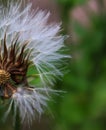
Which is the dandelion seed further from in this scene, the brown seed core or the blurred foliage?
the blurred foliage

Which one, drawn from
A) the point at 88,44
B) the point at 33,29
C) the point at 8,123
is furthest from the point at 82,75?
the point at 33,29

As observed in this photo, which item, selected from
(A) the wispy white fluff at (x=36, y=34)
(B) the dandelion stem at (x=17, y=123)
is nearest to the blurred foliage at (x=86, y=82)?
(A) the wispy white fluff at (x=36, y=34)

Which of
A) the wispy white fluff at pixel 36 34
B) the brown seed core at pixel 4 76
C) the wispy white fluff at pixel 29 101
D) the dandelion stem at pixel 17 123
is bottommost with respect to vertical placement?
the dandelion stem at pixel 17 123

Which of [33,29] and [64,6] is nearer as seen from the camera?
[33,29]

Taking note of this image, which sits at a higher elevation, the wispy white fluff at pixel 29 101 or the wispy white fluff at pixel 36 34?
the wispy white fluff at pixel 36 34

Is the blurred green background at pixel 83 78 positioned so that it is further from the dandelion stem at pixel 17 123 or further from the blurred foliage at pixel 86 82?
the dandelion stem at pixel 17 123

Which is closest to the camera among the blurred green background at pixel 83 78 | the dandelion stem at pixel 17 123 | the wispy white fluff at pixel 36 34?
the dandelion stem at pixel 17 123

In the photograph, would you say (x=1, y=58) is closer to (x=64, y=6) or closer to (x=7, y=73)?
(x=7, y=73)
